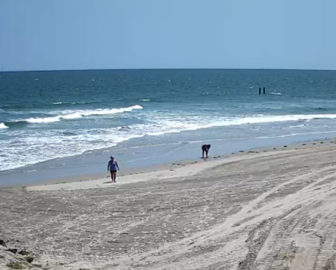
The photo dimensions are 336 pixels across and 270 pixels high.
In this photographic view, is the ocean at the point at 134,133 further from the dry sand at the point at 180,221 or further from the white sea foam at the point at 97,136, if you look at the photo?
the dry sand at the point at 180,221

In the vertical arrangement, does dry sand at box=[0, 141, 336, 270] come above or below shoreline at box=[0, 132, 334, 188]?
above

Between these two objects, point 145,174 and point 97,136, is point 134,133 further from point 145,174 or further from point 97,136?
point 145,174

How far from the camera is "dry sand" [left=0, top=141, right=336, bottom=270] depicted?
40.4 feet

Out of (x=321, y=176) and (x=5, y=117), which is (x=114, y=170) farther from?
(x=5, y=117)

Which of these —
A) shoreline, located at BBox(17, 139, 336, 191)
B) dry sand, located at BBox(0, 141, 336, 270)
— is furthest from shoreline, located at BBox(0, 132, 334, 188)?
dry sand, located at BBox(0, 141, 336, 270)

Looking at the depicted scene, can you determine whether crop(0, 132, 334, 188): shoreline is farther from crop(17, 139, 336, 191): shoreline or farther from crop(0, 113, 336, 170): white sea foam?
crop(0, 113, 336, 170): white sea foam

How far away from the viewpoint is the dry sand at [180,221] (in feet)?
40.4

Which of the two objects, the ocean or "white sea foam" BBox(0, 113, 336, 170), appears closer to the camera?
the ocean

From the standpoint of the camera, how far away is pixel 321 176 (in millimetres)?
20250

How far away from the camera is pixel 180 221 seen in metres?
15.4

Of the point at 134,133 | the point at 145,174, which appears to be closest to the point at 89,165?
the point at 145,174

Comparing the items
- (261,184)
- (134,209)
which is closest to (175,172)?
(261,184)

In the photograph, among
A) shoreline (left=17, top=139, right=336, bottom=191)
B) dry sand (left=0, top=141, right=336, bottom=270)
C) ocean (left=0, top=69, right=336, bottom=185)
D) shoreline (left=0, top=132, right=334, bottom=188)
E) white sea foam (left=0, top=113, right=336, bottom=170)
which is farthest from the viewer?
white sea foam (left=0, top=113, right=336, bottom=170)

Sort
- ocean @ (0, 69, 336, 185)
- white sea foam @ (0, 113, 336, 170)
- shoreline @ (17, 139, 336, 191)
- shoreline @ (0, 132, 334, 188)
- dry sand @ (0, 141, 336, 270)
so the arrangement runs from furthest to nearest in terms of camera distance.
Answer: white sea foam @ (0, 113, 336, 170)
ocean @ (0, 69, 336, 185)
shoreline @ (0, 132, 334, 188)
shoreline @ (17, 139, 336, 191)
dry sand @ (0, 141, 336, 270)
